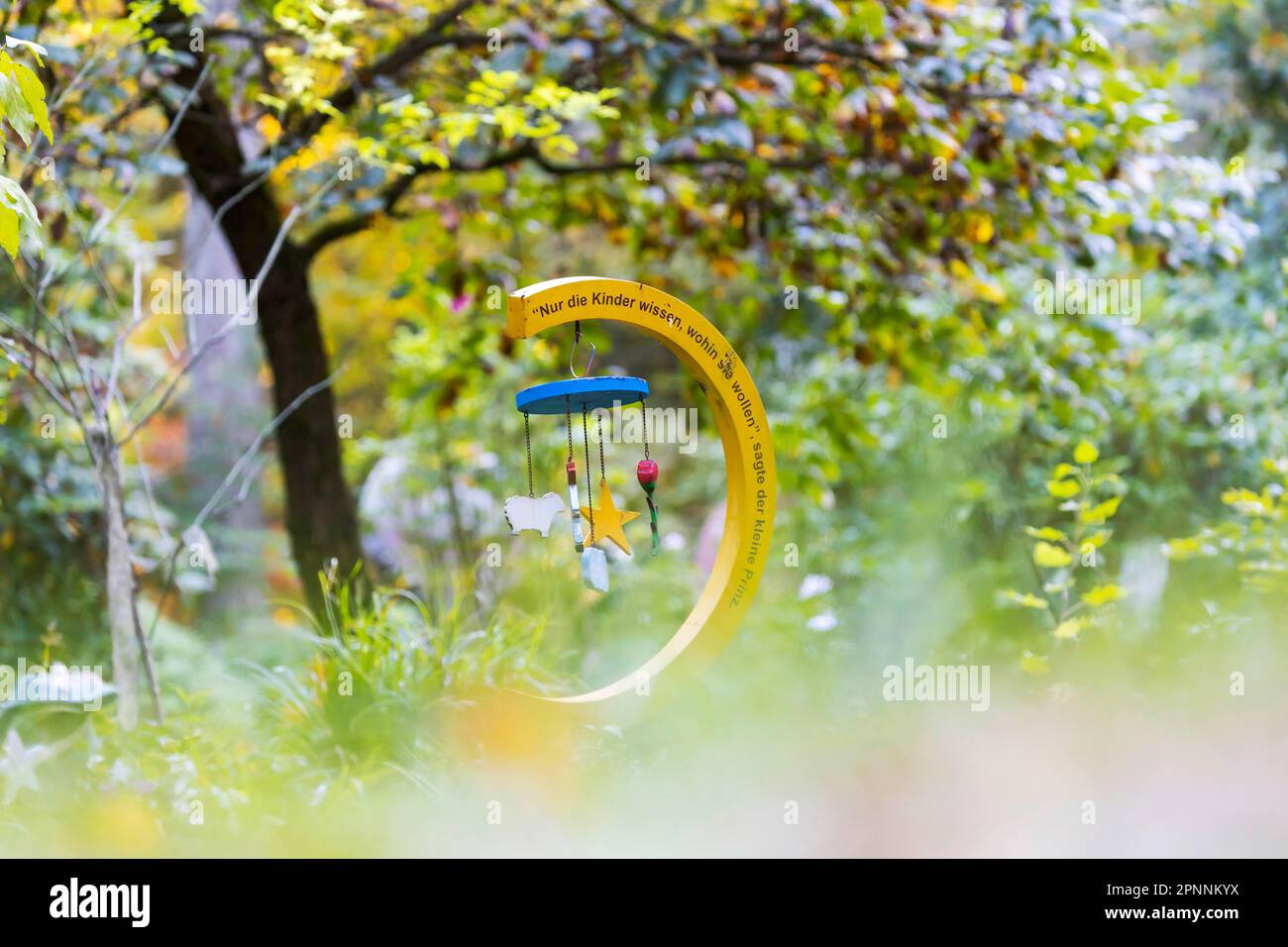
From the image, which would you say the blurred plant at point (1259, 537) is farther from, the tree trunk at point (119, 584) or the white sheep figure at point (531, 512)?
the tree trunk at point (119, 584)

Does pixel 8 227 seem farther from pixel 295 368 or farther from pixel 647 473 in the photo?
pixel 295 368

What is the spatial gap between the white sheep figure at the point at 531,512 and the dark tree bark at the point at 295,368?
6.79ft

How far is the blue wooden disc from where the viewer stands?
117 inches

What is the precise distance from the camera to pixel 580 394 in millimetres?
3057

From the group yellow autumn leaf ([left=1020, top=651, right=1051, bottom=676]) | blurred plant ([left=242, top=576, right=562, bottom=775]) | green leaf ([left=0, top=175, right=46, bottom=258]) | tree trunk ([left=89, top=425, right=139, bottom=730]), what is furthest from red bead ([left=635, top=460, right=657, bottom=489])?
yellow autumn leaf ([left=1020, top=651, right=1051, bottom=676])

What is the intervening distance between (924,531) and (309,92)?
3.75m

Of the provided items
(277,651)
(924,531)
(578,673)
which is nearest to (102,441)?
(578,673)

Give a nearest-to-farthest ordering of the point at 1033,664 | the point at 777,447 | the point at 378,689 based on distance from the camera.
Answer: the point at 378,689 → the point at 1033,664 → the point at 777,447

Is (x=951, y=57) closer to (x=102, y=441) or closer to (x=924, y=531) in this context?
(x=924, y=531)

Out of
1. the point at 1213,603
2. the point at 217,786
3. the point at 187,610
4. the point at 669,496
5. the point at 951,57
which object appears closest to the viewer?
the point at 217,786

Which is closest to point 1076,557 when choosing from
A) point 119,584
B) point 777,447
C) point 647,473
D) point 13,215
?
point 777,447

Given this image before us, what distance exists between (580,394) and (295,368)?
7.77ft

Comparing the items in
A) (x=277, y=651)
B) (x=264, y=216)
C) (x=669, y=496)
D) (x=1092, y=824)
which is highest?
(x=264, y=216)

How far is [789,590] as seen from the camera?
5531mm
